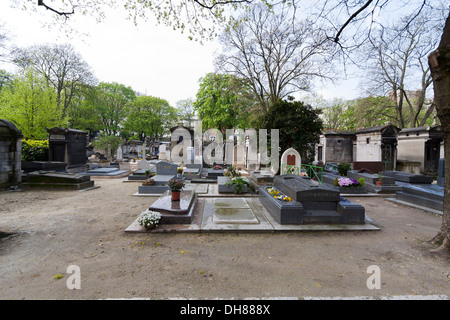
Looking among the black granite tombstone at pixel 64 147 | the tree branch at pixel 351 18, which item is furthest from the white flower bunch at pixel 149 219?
the black granite tombstone at pixel 64 147

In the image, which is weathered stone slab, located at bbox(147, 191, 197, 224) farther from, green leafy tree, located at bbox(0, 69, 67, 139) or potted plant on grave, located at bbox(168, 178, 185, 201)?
green leafy tree, located at bbox(0, 69, 67, 139)

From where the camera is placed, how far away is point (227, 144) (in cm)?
2405

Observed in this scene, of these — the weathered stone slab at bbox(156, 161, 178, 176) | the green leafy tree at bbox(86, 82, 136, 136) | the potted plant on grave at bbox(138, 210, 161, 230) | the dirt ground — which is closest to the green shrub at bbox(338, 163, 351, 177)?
the dirt ground

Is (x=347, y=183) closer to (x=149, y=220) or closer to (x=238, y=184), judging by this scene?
(x=238, y=184)

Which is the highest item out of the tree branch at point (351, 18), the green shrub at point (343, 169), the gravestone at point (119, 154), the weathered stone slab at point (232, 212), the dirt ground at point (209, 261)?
the tree branch at point (351, 18)

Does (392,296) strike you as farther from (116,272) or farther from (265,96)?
(265,96)

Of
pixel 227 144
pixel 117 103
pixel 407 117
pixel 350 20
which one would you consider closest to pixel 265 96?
pixel 227 144

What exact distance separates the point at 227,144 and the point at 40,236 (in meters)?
19.8

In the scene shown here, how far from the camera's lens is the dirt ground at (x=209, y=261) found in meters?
3.14

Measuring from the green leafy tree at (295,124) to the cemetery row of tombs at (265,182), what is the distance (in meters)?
1.96

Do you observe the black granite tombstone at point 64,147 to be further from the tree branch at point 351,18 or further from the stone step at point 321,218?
the tree branch at point 351,18

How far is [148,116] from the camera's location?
39594 millimetres

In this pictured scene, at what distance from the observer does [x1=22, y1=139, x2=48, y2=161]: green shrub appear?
625 inches

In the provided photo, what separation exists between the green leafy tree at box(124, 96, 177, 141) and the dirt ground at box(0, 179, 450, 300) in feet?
114
